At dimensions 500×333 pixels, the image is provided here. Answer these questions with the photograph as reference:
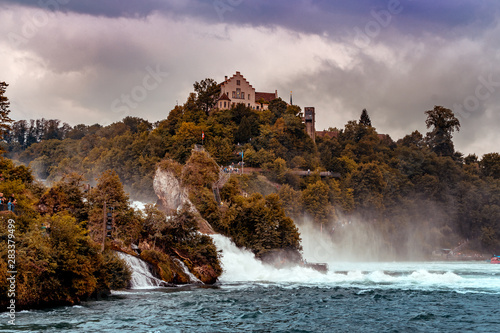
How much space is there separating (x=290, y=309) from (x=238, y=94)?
12194 cm

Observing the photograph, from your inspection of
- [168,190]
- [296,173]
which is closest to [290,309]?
[168,190]

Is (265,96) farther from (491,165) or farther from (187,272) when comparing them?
(187,272)

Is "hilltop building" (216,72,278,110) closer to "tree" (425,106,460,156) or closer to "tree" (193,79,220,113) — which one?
"tree" (193,79,220,113)

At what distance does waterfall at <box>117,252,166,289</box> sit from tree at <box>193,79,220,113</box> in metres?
98.8

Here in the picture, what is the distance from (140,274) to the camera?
51469 mm

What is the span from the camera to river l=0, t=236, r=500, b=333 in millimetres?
34219

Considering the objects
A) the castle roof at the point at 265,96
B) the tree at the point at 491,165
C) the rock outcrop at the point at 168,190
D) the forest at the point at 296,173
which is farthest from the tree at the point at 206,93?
the tree at the point at 491,165

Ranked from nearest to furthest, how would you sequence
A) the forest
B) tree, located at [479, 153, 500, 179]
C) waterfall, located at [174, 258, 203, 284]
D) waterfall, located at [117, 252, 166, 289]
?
waterfall, located at [117, 252, 166, 289] → waterfall, located at [174, 258, 203, 284] → the forest → tree, located at [479, 153, 500, 179]

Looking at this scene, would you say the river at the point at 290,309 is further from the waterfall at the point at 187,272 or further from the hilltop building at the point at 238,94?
the hilltop building at the point at 238,94

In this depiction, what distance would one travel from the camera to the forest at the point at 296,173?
312ft

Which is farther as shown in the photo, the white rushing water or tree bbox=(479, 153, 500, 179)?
tree bbox=(479, 153, 500, 179)

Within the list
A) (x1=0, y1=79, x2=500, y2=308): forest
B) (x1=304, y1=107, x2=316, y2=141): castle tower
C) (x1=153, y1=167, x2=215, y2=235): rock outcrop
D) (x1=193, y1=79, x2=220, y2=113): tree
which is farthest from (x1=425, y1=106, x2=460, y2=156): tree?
(x1=153, y1=167, x2=215, y2=235): rock outcrop

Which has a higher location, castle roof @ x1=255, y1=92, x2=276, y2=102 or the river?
castle roof @ x1=255, y1=92, x2=276, y2=102

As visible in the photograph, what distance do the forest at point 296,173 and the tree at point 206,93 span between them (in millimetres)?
279
